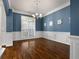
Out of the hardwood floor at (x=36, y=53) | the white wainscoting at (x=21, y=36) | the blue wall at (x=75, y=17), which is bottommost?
the hardwood floor at (x=36, y=53)

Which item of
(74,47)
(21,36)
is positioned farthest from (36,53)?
(21,36)

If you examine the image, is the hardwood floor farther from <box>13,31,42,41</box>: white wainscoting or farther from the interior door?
the interior door

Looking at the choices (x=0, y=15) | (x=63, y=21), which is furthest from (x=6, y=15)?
(x=63, y=21)

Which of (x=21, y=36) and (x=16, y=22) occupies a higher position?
(x=16, y=22)

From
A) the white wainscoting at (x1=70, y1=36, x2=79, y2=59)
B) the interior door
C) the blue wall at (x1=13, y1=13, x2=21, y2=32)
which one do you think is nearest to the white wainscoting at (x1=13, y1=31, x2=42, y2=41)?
the interior door

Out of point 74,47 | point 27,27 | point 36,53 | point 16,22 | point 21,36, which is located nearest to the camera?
point 74,47

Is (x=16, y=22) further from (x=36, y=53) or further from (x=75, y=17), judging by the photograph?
(x=75, y=17)

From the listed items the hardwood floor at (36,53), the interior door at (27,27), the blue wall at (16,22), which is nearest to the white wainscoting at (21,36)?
the interior door at (27,27)

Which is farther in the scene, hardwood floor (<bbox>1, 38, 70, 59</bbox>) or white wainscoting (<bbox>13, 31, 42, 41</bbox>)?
white wainscoting (<bbox>13, 31, 42, 41</bbox>)

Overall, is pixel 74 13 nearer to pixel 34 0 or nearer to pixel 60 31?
pixel 34 0

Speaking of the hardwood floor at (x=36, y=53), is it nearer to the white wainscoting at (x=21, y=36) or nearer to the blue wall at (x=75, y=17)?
the blue wall at (x=75, y=17)

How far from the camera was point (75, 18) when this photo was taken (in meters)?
1.58

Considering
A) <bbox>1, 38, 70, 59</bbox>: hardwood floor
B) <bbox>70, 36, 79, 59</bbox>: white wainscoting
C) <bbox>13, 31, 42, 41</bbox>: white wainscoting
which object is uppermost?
<bbox>70, 36, 79, 59</bbox>: white wainscoting

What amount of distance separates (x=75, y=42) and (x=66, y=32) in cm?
354
